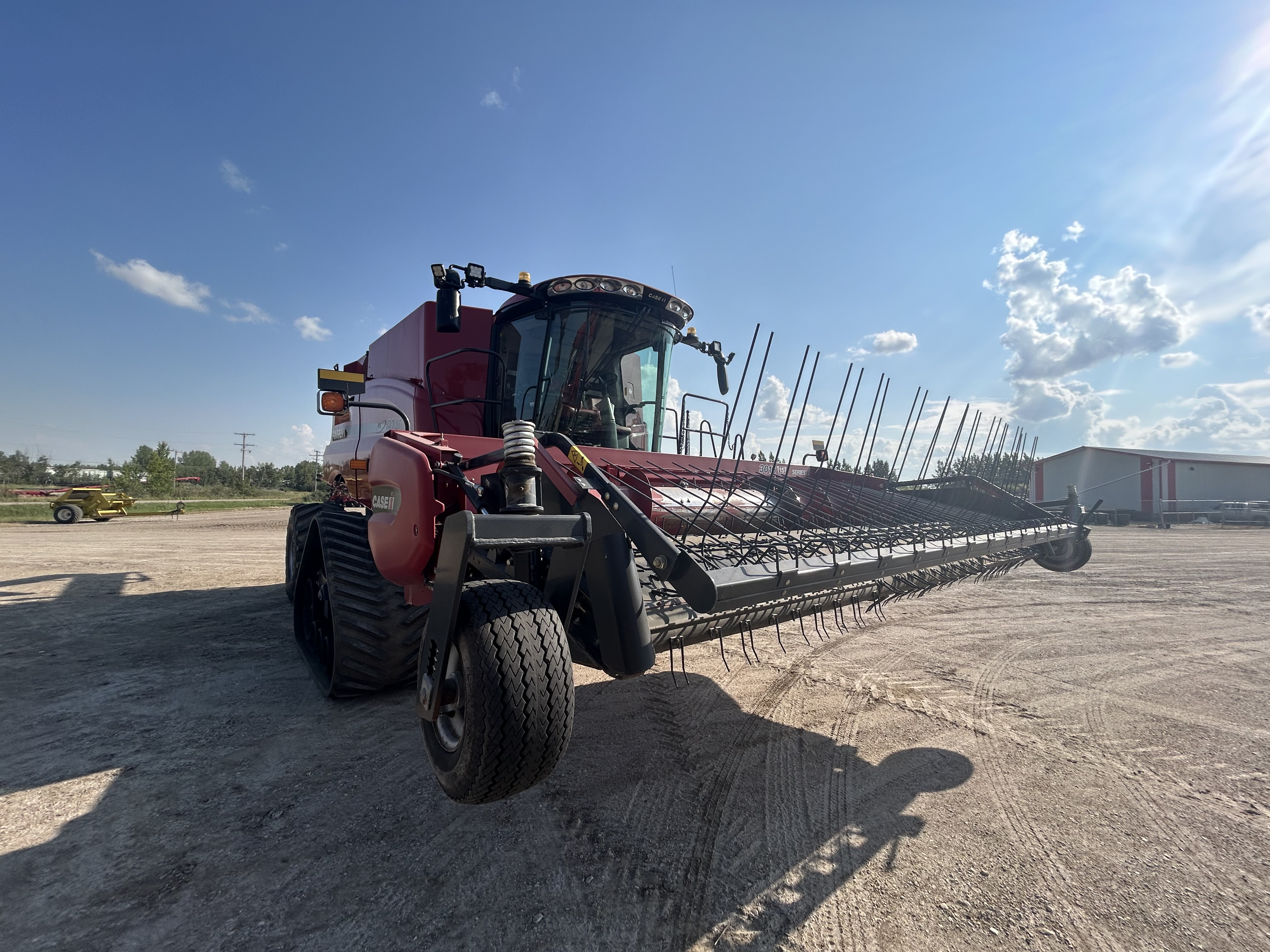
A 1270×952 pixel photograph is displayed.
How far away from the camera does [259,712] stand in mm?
3320

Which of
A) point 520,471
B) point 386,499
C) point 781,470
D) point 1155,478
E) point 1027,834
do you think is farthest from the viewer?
point 1155,478

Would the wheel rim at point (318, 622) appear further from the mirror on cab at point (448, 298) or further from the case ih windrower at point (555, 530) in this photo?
the mirror on cab at point (448, 298)

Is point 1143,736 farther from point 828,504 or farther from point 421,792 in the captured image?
point 421,792

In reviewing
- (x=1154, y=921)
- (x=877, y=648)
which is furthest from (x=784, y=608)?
(x=877, y=648)

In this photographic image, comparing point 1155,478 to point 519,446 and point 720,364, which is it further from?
point 519,446

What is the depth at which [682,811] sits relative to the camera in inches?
92.0

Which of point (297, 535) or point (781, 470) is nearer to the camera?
point (781, 470)

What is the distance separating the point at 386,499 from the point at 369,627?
895 mm

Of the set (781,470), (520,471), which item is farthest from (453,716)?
(781,470)

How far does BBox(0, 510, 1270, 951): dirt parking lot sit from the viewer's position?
1.72 meters

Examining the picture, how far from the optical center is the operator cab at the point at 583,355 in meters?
4.05

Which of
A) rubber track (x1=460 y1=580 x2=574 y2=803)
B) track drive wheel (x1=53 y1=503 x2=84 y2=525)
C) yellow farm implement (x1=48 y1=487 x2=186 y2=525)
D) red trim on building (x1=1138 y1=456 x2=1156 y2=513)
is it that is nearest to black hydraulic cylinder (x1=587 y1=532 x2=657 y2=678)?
rubber track (x1=460 y1=580 x2=574 y2=803)

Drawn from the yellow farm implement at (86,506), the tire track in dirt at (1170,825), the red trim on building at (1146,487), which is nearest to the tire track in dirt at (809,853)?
the tire track in dirt at (1170,825)

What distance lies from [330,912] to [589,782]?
3.59ft
